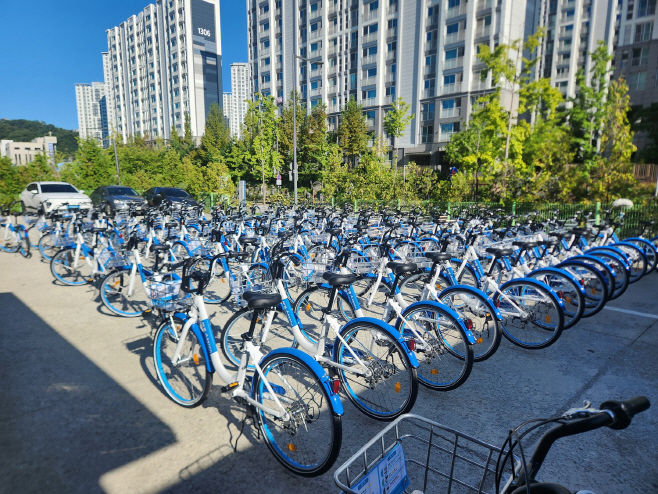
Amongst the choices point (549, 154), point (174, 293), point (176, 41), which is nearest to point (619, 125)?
point (549, 154)

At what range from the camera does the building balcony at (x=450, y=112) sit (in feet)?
114

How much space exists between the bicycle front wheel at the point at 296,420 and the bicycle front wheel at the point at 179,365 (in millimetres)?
732

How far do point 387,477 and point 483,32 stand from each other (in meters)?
38.8

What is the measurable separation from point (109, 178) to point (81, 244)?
25.5m

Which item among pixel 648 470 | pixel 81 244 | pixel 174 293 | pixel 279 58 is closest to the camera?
pixel 648 470

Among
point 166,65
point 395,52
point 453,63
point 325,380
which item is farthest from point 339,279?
point 166,65

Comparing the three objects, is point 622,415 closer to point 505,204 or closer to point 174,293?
point 174,293

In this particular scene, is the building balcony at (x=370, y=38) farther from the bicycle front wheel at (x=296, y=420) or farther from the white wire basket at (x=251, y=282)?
the bicycle front wheel at (x=296, y=420)

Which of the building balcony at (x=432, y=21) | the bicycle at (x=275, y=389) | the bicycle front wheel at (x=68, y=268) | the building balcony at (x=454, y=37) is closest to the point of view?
the bicycle at (x=275, y=389)

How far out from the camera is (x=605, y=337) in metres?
4.86

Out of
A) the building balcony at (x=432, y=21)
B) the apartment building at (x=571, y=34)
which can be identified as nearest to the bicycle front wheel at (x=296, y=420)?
the building balcony at (x=432, y=21)

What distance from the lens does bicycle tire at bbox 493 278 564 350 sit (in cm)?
438

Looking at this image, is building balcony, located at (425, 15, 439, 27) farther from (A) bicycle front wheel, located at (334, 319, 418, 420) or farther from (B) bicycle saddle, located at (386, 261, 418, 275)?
(A) bicycle front wheel, located at (334, 319, 418, 420)

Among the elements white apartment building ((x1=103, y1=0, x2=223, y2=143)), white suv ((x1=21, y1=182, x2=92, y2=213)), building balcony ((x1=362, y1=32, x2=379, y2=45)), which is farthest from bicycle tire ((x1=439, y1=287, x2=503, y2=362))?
white apartment building ((x1=103, y1=0, x2=223, y2=143))
